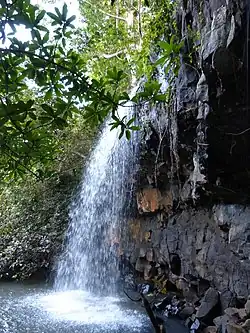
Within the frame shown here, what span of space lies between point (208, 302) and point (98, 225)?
397 cm

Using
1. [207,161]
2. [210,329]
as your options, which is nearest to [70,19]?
[207,161]

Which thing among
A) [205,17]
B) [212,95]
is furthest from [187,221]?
[205,17]

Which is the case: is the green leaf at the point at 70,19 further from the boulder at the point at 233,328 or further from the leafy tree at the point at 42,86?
the boulder at the point at 233,328

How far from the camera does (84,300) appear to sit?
20.7 feet

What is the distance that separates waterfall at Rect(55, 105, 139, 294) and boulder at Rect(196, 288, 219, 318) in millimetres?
2960

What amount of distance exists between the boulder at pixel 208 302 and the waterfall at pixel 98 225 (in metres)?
2.96

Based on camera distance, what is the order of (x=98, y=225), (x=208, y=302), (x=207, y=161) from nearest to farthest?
(x=207, y=161)
(x=208, y=302)
(x=98, y=225)

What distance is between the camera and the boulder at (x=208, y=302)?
4.53m

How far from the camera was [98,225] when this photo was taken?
8203 millimetres

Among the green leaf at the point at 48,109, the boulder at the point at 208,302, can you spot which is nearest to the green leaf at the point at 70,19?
the green leaf at the point at 48,109

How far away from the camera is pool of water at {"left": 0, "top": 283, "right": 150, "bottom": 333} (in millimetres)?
4484

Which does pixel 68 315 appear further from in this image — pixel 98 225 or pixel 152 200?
pixel 98 225

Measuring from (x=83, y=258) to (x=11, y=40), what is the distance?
23.0 ft

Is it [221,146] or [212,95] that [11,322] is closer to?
[221,146]
